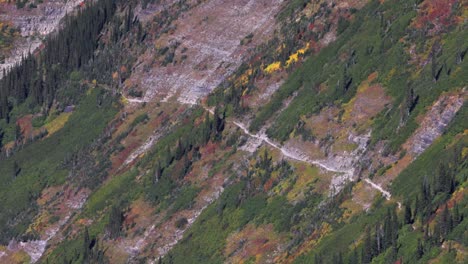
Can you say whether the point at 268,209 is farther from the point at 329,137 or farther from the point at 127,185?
the point at 127,185

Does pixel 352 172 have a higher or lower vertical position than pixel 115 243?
higher

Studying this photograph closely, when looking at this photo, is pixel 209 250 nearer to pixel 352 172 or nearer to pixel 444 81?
pixel 352 172

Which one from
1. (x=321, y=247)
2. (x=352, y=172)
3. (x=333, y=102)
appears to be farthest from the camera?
(x=333, y=102)

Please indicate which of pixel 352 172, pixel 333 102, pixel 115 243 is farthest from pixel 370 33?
pixel 115 243

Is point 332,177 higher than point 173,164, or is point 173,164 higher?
point 332,177

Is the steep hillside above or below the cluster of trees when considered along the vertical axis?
above

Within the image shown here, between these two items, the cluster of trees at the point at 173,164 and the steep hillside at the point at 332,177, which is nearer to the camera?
the steep hillside at the point at 332,177

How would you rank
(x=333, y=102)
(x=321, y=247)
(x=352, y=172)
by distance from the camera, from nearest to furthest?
(x=321, y=247), (x=352, y=172), (x=333, y=102)

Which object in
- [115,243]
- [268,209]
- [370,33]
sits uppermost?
[370,33]

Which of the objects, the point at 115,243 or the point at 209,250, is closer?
the point at 209,250

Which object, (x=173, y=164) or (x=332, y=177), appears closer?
(x=332, y=177)

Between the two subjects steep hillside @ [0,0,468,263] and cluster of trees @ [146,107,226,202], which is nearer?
steep hillside @ [0,0,468,263]
